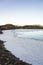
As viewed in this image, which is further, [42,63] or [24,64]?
[42,63]

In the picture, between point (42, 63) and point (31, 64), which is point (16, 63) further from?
point (42, 63)

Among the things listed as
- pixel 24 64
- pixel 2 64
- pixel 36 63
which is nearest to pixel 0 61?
pixel 2 64

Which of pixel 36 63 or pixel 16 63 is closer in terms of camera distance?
pixel 16 63

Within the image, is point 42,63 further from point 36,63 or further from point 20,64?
point 20,64

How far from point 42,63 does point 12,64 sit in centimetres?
301

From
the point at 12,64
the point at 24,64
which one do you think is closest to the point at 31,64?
the point at 24,64

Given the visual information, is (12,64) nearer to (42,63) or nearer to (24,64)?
(24,64)

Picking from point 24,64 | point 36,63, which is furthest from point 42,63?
point 24,64

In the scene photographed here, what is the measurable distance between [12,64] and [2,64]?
80 centimetres

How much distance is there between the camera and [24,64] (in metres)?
15.7

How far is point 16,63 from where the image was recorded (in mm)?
15766

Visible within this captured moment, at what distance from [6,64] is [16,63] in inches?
42.0

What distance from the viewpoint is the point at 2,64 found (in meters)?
15.0

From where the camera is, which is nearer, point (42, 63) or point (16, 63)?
point (16, 63)
